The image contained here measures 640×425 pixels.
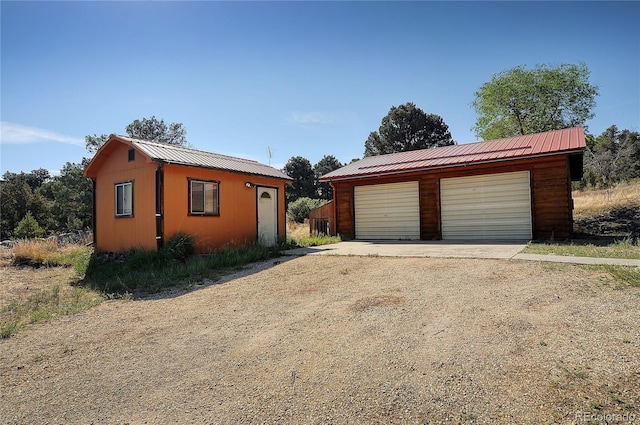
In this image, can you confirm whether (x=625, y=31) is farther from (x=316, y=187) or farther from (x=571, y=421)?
(x=316, y=187)

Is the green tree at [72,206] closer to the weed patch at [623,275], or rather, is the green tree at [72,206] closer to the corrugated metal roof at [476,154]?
the corrugated metal roof at [476,154]

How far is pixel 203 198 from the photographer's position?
423 inches

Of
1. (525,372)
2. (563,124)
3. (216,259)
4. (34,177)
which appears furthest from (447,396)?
(34,177)

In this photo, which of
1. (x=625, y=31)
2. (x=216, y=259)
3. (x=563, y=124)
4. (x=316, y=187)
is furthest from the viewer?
(x=316, y=187)

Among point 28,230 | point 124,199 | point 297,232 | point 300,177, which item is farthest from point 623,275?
point 300,177

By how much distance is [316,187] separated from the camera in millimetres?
46344

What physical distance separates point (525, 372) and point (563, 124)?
30757mm

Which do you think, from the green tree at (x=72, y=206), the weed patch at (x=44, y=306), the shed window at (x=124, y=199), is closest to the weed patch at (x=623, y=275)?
the weed patch at (x=44, y=306)

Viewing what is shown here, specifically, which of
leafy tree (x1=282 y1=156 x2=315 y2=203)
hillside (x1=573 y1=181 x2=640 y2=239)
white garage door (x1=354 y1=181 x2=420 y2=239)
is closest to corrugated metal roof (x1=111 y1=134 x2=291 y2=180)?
white garage door (x1=354 y1=181 x2=420 y2=239)

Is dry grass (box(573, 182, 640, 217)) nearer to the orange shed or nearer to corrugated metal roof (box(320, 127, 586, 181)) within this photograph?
corrugated metal roof (box(320, 127, 586, 181))

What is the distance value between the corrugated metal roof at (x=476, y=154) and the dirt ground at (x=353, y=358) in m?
7.25

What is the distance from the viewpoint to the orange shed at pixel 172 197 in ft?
31.7

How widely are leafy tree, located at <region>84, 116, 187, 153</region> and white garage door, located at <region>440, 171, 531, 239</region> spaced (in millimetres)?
30643

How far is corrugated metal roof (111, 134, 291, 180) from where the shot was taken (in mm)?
9672
